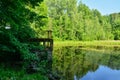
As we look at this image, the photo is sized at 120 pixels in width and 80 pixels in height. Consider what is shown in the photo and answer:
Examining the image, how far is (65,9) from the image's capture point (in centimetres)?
7669

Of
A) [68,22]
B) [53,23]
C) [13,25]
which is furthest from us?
[68,22]

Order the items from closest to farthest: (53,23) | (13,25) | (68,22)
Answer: (13,25), (53,23), (68,22)

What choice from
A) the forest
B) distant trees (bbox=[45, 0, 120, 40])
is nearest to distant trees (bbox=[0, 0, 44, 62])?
the forest

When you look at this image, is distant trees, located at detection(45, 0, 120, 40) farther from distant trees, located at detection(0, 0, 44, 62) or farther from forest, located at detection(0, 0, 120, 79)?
distant trees, located at detection(0, 0, 44, 62)

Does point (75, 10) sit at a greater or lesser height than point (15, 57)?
greater

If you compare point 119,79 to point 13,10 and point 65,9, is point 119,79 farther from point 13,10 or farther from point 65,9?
point 65,9

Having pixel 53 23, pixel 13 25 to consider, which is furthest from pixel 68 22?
pixel 13 25

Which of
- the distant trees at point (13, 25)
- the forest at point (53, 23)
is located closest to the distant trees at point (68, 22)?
the forest at point (53, 23)

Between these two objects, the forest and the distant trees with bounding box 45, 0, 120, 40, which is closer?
the forest

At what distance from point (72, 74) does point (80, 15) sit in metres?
59.6

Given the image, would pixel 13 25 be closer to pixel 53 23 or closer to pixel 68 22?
pixel 53 23

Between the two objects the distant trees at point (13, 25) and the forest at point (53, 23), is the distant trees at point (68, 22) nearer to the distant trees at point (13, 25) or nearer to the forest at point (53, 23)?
the forest at point (53, 23)

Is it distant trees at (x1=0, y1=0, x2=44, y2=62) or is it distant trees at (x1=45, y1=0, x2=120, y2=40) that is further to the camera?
distant trees at (x1=45, y1=0, x2=120, y2=40)

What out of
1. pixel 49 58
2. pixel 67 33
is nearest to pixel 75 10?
pixel 67 33
